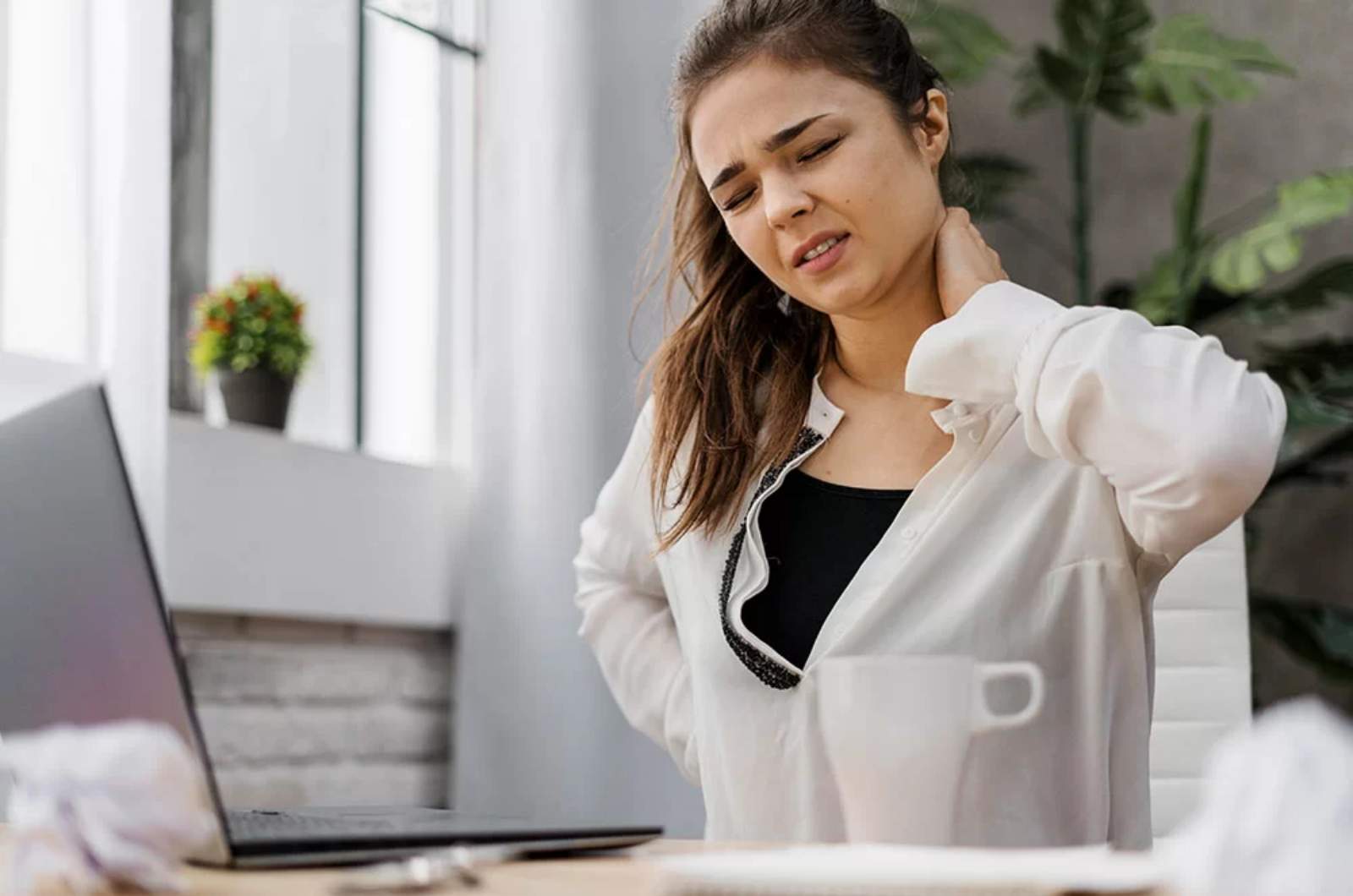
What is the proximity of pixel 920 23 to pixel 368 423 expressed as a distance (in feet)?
4.71

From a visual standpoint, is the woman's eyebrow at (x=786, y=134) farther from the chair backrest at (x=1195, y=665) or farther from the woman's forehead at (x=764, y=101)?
the chair backrest at (x=1195, y=665)

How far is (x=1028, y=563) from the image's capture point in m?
1.37

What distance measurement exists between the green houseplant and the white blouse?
1.72 metres

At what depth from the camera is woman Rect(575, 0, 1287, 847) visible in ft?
3.83

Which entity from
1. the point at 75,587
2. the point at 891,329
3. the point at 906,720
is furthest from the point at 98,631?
the point at 891,329

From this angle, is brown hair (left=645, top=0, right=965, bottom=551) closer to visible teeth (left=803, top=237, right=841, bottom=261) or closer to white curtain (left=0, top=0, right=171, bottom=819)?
visible teeth (left=803, top=237, right=841, bottom=261)

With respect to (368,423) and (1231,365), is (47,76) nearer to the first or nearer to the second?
(368,423)

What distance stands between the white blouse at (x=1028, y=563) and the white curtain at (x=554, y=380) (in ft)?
3.67

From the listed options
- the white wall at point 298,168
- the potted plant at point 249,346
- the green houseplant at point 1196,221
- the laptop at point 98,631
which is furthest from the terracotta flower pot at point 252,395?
the laptop at point 98,631

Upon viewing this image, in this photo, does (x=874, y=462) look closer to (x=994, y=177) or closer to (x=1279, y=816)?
(x=1279, y=816)

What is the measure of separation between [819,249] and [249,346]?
1192 mm

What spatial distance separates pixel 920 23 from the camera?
3.39m

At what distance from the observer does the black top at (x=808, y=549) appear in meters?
1.43

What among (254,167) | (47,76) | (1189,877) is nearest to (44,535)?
(1189,877)
